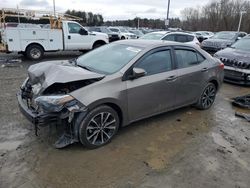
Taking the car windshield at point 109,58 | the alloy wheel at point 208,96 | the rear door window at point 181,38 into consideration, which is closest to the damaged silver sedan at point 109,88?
the car windshield at point 109,58

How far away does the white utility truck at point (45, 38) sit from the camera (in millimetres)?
10367

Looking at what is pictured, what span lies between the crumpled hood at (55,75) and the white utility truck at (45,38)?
7202 mm

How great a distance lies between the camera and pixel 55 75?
363 centimetres

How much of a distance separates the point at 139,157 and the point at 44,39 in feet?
30.8

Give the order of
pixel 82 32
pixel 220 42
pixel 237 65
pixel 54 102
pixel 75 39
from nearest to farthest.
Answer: pixel 54 102, pixel 237 65, pixel 75 39, pixel 82 32, pixel 220 42

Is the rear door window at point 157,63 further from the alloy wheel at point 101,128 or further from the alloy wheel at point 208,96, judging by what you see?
the alloy wheel at point 208,96

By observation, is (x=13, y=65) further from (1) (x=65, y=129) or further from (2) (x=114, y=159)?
(2) (x=114, y=159)

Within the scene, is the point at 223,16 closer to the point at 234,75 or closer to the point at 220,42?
the point at 220,42

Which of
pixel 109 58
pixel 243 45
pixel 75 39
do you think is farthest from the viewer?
pixel 75 39

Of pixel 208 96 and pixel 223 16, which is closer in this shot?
pixel 208 96

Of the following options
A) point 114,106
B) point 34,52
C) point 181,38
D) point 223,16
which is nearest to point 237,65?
point 181,38

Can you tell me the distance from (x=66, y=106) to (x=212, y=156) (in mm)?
2348

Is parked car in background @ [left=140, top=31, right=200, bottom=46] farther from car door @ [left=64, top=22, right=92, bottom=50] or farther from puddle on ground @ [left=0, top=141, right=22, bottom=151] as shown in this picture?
puddle on ground @ [left=0, top=141, right=22, bottom=151]

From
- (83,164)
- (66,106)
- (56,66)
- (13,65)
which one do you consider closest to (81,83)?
(66,106)
